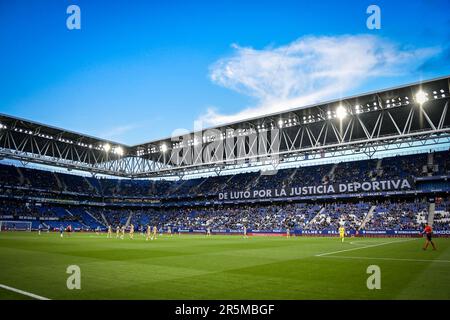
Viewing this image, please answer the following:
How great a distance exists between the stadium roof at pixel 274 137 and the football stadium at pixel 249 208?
0.33 meters

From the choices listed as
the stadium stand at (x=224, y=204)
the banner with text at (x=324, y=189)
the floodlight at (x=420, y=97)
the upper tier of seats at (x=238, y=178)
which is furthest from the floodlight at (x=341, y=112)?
the upper tier of seats at (x=238, y=178)

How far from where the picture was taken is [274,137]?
62.1 m

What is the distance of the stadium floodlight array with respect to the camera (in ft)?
201

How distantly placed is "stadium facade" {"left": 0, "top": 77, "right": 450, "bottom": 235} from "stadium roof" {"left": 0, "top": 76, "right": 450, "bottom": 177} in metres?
0.23

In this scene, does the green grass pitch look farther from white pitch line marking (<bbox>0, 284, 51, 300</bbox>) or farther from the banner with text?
the banner with text

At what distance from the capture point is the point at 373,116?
174 feet

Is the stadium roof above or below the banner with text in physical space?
above

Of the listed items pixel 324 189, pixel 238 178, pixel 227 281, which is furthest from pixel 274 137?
pixel 227 281

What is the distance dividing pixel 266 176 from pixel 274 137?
1415 centimetres

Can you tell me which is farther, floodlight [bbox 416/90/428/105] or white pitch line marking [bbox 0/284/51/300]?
floodlight [bbox 416/90/428/105]

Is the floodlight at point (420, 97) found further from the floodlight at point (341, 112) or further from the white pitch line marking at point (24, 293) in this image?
the white pitch line marking at point (24, 293)

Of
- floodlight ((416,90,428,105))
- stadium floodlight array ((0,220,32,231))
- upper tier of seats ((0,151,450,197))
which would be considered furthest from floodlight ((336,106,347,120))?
stadium floodlight array ((0,220,32,231))
